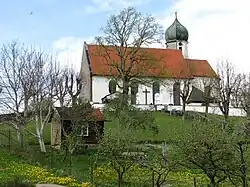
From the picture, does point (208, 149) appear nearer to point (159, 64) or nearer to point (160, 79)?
point (160, 79)

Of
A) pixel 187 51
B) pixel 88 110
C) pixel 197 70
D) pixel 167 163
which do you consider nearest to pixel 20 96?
pixel 88 110

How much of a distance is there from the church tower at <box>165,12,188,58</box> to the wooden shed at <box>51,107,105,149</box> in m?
46.2

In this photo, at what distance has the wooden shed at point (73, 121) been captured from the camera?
1287 inches

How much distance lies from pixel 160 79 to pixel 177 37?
1928 cm

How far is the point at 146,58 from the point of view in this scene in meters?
56.2

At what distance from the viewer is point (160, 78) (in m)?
66.2

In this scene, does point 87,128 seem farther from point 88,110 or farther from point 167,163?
point 167,163

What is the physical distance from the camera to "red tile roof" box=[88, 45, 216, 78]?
6172 centimetres

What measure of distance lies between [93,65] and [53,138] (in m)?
30.3

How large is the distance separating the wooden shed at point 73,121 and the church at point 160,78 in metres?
24.4

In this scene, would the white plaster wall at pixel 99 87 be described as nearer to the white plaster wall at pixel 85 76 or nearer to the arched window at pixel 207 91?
the white plaster wall at pixel 85 76

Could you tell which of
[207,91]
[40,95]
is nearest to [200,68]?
[207,91]

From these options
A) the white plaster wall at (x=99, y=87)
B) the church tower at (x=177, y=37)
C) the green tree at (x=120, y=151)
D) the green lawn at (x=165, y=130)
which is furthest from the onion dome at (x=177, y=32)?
the green tree at (x=120, y=151)

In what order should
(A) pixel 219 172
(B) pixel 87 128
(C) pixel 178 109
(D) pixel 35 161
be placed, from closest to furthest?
(A) pixel 219 172, (D) pixel 35 161, (B) pixel 87 128, (C) pixel 178 109
